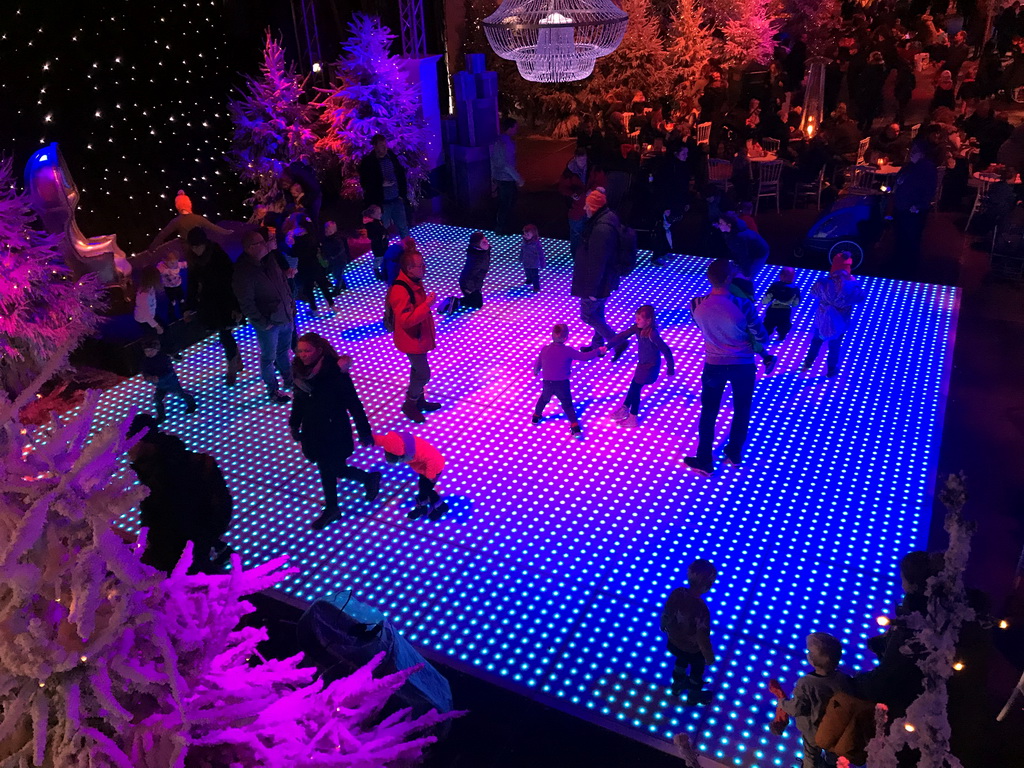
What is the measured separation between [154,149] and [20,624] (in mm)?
11593

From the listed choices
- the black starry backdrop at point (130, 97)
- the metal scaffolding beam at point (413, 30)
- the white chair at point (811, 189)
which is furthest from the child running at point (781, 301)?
the black starry backdrop at point (130, 97)

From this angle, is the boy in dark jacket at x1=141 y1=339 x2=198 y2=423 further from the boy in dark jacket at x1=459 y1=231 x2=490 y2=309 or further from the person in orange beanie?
the boy in dark jacket at x1=459 y1=231 x2=490 y2=309

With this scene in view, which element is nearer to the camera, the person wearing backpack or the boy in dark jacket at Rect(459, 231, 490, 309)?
the person wearing backpack

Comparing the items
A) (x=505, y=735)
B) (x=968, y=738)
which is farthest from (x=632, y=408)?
(x=968, y=738)

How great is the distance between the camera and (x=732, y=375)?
6121 millimetres

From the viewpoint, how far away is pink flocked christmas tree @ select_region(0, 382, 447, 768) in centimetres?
187

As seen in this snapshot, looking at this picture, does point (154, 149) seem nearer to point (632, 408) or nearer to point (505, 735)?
point (632, 408)

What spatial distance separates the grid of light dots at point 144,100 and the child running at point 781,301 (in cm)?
917

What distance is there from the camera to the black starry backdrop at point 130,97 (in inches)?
387

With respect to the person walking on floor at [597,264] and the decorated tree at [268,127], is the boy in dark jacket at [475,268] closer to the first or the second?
the person walking on floor at [597,264]

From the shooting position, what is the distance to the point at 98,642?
6.32 feet

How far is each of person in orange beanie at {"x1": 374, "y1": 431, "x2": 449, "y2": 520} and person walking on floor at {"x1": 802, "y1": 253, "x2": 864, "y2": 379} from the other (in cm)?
408

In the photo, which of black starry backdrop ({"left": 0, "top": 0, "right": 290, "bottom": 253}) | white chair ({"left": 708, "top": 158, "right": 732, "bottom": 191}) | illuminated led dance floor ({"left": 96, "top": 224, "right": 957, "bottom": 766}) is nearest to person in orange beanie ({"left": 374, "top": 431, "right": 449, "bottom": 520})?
illuminated led dance floor ({"left": 96, "top": 224, "right": 957, "bottom": 766})

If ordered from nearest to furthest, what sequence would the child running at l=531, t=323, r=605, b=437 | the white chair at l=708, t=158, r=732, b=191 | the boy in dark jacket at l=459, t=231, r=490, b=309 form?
1. the child running at l=531, t=323, r=605, b=437
2. the boy in dark jacket at l=459, t=231, r=490, b=309
3. the white chair at l=708, t=158, r=732, b=191
